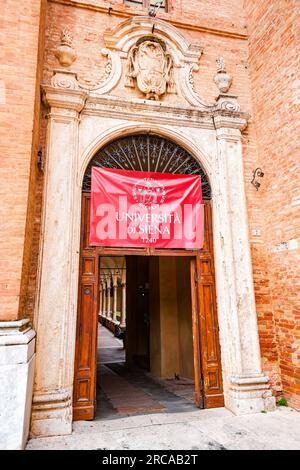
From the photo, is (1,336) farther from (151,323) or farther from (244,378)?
(151,323)

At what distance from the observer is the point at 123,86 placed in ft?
17.3

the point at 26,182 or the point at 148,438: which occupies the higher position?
the point at 26,182

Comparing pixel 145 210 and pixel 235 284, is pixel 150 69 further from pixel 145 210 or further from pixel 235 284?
pixel 235 284

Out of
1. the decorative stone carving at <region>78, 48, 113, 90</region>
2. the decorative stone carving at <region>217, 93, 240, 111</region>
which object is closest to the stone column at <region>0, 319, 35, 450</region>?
the decorative stone carving at <region>78, 48, 113, 90</region>

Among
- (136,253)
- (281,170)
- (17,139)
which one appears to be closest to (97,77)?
(17,139)

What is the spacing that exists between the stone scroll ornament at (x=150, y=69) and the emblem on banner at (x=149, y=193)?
1526 millimetres

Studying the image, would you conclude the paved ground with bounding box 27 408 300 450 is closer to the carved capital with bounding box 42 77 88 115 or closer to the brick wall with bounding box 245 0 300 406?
the brick wall with bounding box 245 0 300 406

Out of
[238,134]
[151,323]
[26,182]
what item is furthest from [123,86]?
[151,323]

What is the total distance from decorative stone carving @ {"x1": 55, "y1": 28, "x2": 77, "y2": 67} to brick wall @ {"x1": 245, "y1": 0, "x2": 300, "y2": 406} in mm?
3331

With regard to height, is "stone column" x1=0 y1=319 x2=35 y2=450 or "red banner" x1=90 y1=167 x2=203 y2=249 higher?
"red banner" x1=90 y1=167 x2=203 y2=249

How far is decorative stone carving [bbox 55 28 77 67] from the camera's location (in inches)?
194

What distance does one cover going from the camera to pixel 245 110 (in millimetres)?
5816

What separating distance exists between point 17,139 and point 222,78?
151 inches

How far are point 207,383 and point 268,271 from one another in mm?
2070
